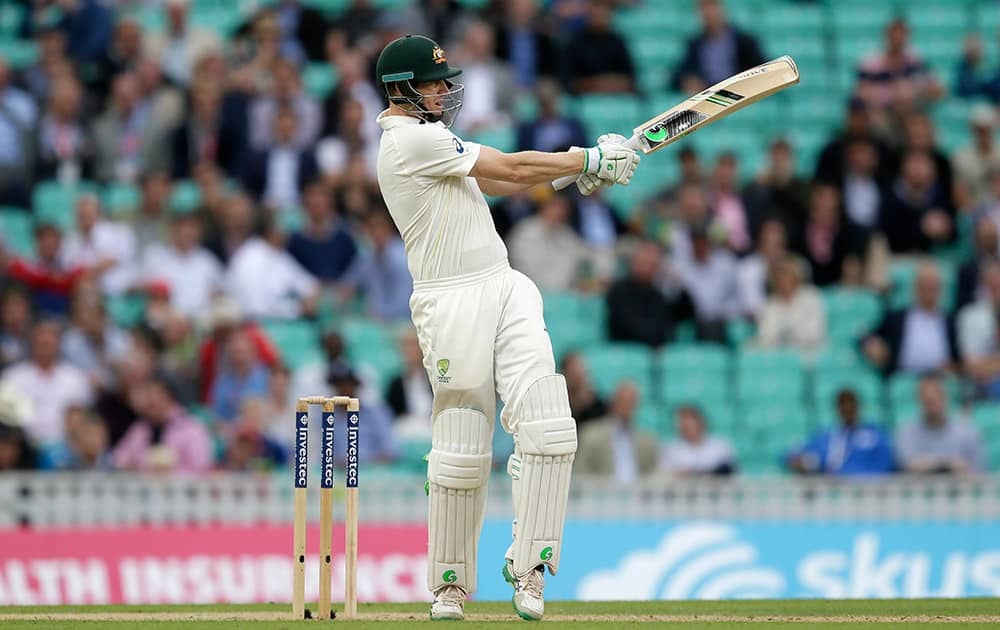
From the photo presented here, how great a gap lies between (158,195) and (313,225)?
1.19m

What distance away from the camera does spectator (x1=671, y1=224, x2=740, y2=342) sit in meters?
13.6

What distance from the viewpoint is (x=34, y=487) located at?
11.3 metres

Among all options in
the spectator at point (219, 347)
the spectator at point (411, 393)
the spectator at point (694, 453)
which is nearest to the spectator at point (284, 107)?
the spectator at point (219, 347)

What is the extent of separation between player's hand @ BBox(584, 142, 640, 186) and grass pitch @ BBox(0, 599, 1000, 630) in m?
1.71

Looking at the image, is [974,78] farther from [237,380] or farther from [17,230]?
[17,230]

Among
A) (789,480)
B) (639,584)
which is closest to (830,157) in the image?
(789,480)

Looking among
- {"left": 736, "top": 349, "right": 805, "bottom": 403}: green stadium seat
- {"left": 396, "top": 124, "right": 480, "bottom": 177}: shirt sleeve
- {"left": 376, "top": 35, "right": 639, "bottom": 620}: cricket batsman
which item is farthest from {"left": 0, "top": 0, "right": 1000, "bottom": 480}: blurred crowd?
{"left": 396, "top": 124, "right": 480, "bottom": 177}: shirt sleeve

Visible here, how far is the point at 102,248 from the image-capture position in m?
13.7

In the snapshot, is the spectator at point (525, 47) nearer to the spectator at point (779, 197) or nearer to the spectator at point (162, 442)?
the spectator at point (779, 197)

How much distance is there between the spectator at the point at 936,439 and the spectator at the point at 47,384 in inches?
212

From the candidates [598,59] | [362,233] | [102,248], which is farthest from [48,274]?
[598,59]

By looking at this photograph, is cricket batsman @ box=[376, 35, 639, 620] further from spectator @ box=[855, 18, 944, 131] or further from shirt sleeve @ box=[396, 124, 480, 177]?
spectator @ box=[855, 18, 944, 131]

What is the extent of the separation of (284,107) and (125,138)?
4.24 ft

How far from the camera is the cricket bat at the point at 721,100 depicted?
7.79 metres
